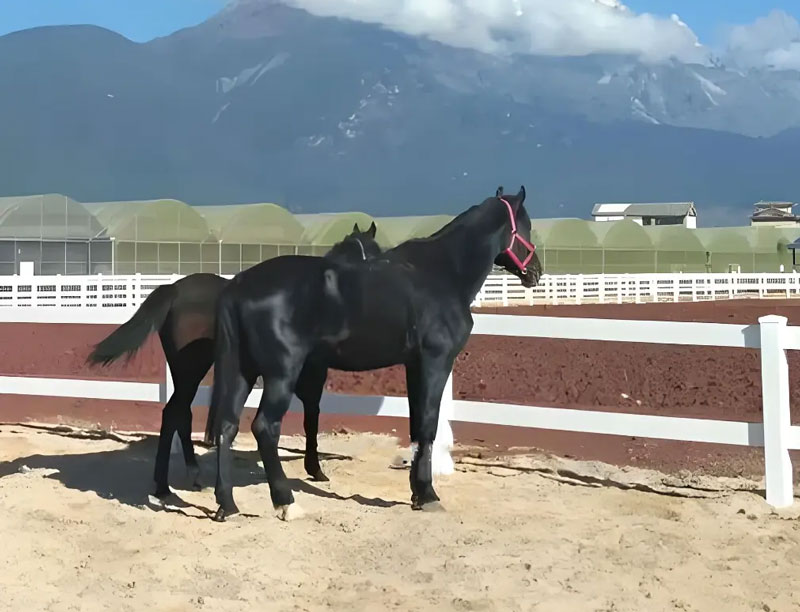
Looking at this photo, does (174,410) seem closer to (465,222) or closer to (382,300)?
(382,300)

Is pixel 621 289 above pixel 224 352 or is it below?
above

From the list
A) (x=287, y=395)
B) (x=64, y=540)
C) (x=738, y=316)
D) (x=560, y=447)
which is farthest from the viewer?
(x=738, y=316)

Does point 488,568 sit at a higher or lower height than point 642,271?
lower

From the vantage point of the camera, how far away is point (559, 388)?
11219 mm

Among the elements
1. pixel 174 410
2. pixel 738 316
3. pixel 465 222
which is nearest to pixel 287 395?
pixel 174 410

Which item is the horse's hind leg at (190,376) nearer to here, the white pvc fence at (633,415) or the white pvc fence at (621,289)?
the white pvc fence at (633,415)

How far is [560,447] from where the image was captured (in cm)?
835

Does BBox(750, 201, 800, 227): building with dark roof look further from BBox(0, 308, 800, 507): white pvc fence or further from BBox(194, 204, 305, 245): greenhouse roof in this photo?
BBox(0, 308, 800, 507): white pvc fence

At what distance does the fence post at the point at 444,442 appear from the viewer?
6793 mm

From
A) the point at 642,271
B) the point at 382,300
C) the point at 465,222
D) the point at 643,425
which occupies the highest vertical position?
the point at 642,271

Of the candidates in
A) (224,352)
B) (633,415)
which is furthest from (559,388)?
(224,352)

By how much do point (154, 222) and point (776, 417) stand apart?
3513 centimetres

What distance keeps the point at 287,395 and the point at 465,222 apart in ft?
5.49

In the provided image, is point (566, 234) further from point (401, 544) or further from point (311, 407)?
point (401, 544)
